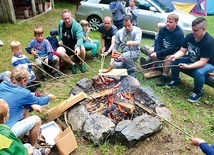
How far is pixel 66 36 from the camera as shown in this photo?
17.7 feet

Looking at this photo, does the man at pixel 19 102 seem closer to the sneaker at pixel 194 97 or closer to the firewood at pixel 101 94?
the firewood at pixel 101 94

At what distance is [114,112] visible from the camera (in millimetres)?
3760

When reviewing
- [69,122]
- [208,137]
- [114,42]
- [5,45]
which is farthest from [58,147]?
[5,45]

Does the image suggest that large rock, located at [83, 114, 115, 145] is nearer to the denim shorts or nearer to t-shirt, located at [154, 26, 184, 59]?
the denim shorts

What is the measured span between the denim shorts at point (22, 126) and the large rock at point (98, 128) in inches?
32.0

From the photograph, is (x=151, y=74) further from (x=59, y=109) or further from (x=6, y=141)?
(x=6, y=141)

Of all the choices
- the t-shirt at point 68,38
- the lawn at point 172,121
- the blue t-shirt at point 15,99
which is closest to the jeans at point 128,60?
the lawn at point 172,121

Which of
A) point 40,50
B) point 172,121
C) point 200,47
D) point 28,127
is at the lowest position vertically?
point 172,121

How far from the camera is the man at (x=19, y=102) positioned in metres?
2.87

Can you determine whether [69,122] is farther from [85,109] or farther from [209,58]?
[209,58]

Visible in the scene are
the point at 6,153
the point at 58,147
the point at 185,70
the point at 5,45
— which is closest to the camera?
the point at 6,153

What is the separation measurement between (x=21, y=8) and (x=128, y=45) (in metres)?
7.14

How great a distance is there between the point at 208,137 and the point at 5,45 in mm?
5874

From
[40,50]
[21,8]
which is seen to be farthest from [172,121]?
[21,8]
